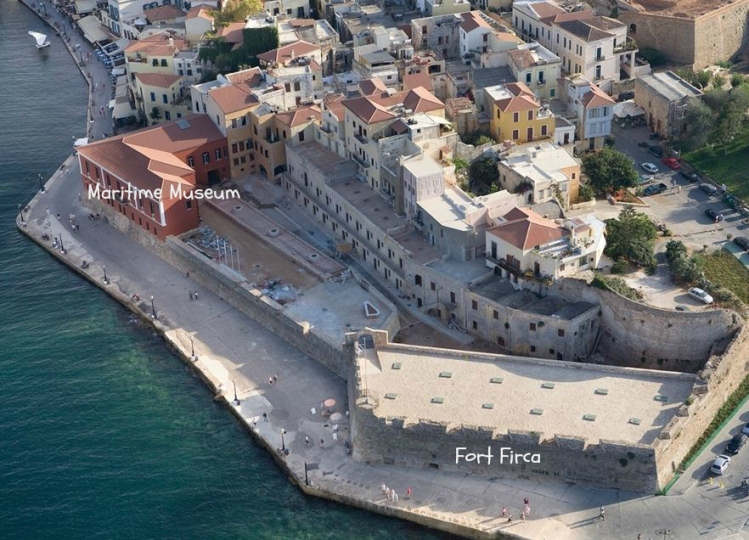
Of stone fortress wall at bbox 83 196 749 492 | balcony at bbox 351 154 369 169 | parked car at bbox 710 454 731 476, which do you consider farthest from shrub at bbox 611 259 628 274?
balcony at bbox 351 154 369 169

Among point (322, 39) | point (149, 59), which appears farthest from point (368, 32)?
point (149, 59)

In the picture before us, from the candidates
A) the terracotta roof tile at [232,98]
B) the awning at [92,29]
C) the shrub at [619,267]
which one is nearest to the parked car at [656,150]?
the shrub at [619,267]

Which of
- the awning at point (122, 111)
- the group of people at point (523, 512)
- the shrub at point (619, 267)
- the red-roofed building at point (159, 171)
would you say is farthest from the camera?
the awning at point (122, 111)

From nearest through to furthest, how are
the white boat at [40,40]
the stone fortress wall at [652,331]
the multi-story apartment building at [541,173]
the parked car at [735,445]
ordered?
the parked car at [735,445], the stone fortress wall at [652,331], the multi-story apartment building at [541,173], the white boat at [40,40]

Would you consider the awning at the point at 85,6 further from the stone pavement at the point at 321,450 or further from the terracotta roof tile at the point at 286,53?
the stone pavement at the point at 321,450

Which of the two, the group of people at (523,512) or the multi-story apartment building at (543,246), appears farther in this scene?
the multi-story apartment building at (543,246)

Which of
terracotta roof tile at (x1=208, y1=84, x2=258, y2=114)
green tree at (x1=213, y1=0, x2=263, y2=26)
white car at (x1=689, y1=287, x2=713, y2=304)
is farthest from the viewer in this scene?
green tree at (x1=213, y1=0, x2=263, y2=26)

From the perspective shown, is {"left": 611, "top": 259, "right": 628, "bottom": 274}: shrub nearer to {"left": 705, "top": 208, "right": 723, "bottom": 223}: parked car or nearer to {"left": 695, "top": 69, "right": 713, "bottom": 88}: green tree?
{"left": 705, "top": 208, "right": 723, "bottom": 223}: parked car

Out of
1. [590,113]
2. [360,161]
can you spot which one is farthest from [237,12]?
[590,113]

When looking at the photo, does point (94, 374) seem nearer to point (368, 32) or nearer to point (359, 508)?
point (359, 508)
